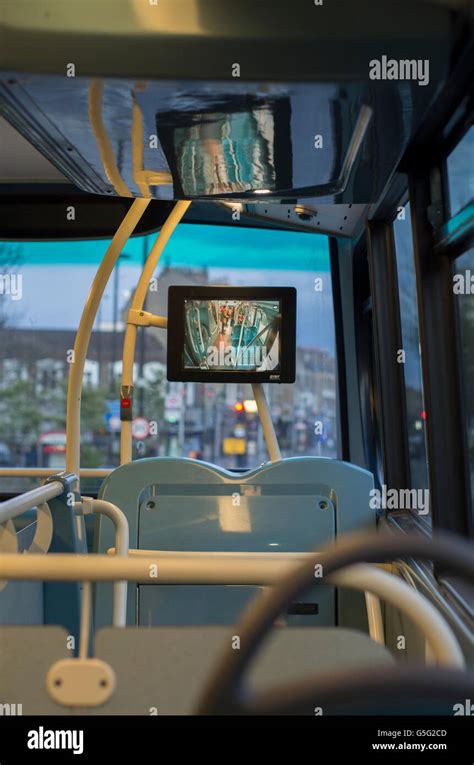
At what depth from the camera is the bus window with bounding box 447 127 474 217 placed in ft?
7.84

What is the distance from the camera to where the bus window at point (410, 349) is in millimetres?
3506

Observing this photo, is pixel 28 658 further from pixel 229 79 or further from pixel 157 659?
pixel 229 79

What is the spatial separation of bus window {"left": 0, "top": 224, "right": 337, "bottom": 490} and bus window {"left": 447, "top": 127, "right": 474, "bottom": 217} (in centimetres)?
222

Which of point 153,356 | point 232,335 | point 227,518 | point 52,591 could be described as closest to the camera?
point 52,591

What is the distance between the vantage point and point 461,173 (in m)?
2.51

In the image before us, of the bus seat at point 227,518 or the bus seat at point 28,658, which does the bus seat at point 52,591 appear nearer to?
the bus seat at point 227,518

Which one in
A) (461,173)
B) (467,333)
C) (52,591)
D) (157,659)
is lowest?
(52,591)

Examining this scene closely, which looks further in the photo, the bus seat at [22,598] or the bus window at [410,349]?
the bus window at [410,349]

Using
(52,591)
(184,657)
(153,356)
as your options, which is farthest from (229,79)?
(153,356)

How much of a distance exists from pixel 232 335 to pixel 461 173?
1.16m

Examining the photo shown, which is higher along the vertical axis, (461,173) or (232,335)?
(461,173)

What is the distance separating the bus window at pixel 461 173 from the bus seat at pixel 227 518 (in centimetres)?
121
